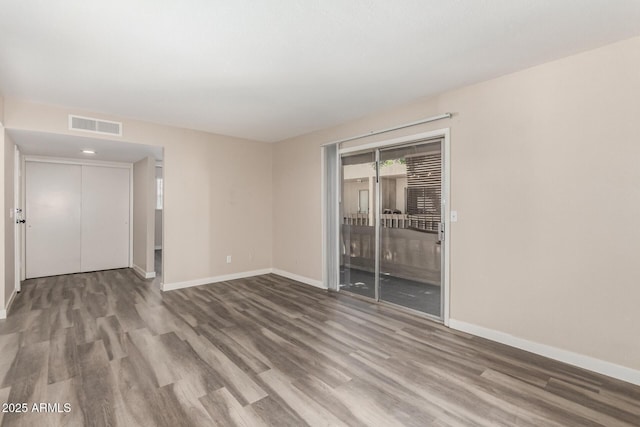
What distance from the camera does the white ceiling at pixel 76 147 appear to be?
390 cm

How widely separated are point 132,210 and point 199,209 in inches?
90.9

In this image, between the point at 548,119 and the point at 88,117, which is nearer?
the point at 548,119

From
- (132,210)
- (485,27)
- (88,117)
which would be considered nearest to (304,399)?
(485,27)

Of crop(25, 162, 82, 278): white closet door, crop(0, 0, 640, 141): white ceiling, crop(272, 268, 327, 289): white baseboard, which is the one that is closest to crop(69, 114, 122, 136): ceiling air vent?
crop(0, 0, 640, 141): white ceiling

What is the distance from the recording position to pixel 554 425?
70.2 inches

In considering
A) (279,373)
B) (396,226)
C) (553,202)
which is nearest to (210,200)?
(396,226)

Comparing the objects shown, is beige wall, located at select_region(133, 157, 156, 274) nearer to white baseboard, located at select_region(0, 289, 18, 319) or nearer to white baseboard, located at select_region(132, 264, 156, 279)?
white baseboard, located at select_region(132, 264, 156, 279)

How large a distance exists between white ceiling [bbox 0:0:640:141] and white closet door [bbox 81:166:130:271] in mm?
2749

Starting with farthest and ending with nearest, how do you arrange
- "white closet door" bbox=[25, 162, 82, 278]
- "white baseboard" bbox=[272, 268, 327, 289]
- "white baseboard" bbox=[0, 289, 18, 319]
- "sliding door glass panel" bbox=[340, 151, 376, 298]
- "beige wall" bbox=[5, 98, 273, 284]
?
"white closet door" bbox=[25, 162, 82, 278] < "white baseboard" bbox=[272, 268, 327, 289] < "beige wall" bbox=[5, 98, 273, 284] < "sliding door glass panel" bbox=[340, 151, 376, 298] < "white baseboard" bbox=[0, 289, 18, 319]

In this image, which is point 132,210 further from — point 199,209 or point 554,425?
point 554,425

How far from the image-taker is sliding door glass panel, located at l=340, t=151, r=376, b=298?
4.20m

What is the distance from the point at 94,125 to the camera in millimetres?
3914

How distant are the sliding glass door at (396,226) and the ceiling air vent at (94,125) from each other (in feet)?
10.6

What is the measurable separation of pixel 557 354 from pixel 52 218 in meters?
Result: 7.64
